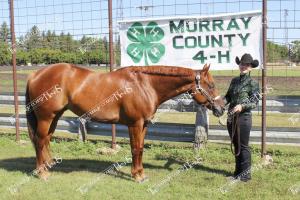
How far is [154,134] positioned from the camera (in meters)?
8.96

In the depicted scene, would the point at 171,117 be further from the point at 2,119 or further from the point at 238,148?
the point at 238,148

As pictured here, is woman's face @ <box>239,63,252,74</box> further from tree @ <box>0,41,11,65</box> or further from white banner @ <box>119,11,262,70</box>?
tree @ <box>0,41,11,65</box>

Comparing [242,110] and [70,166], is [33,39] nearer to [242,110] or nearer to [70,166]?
[70,166]

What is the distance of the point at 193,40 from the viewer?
808cm

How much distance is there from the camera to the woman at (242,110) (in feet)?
20.4

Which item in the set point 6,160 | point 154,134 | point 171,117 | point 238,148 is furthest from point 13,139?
point 238,148

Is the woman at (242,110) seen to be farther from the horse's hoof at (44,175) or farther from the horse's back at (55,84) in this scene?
the horse's hoof at (44,175)

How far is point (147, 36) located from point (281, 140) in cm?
330

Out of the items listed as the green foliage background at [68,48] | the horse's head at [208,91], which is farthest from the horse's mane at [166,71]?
the green foliage background at [68,48]

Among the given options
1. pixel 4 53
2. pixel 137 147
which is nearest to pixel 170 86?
pixel 137 147

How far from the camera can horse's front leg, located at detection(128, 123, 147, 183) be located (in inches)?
255

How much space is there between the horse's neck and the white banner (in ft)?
5.51

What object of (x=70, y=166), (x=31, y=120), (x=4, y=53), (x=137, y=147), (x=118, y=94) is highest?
(x=4, y=53)

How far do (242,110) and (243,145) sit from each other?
0.56 meters
